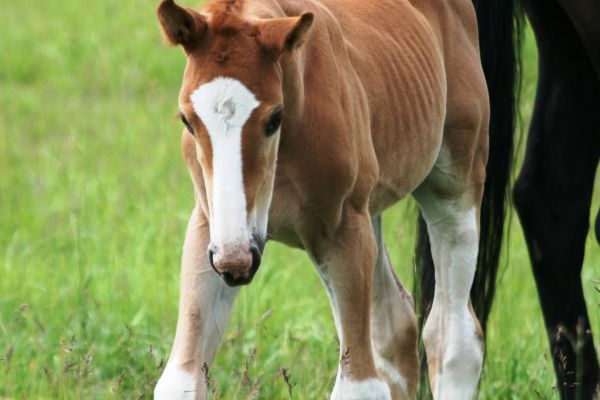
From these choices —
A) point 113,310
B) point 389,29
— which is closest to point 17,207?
point 113,310

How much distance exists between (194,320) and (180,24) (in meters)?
0.91

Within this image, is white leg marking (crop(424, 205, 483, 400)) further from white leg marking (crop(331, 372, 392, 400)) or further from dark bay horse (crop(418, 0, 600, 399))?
white leg marking (crop(331, 372, 392, 400))

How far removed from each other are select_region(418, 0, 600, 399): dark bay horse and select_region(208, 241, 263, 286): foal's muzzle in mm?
2163

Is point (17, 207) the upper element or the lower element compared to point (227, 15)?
lower

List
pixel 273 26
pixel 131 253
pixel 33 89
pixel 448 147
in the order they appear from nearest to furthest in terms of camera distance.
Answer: pixel 273 26, pixel 448 147, pixel 131 253, pixel 33 89

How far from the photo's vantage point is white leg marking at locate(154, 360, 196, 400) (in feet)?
13.8

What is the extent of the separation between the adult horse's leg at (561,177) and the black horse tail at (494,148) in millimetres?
79

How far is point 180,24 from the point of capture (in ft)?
12.6

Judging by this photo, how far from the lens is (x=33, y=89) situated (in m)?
11.3

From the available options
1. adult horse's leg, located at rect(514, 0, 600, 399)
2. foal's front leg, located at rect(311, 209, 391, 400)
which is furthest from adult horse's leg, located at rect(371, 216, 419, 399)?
foal's front leg, located at rect(311, 209, 391, 400)

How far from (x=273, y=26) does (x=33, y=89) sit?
7.73 m

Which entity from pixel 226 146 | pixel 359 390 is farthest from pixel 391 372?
pixel 226 146

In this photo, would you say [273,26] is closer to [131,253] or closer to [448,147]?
[448,147]

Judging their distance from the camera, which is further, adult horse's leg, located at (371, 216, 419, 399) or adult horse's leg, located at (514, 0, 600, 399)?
adult horse's leg, located at (514, 0, 600, 399)
